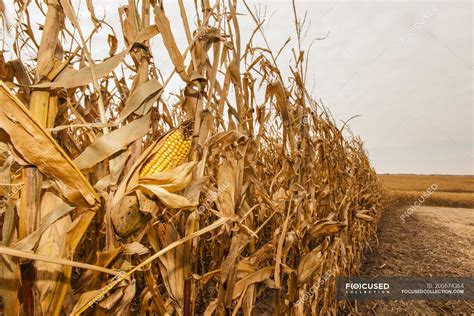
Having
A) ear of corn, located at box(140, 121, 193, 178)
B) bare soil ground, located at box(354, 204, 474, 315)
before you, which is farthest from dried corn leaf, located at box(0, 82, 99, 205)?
bare soil ground, located at box(354, 204, 474, 315)

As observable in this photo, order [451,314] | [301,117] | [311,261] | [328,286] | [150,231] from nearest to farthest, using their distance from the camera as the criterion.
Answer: [150,231], [311,261], [301,117], [328,286], [451,314]

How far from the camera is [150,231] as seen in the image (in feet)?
3.28

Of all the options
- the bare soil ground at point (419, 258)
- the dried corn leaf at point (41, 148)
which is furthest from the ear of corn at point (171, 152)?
the bare soil ground at point (419, 258)

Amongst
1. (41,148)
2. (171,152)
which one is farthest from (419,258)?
(41,148)

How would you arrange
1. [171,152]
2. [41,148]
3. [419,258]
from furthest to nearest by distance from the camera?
[419,258]
[171,152]
[41,148]

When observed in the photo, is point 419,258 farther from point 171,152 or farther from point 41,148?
point 41,148

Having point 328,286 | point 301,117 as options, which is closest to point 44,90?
point 301,117

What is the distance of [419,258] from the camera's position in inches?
195

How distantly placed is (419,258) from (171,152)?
5239 mm

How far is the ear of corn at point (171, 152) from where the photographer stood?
88 cm

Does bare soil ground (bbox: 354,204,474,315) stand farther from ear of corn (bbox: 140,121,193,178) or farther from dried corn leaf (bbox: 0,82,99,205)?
dried corn leaf (bbox: 0,82,99,205)

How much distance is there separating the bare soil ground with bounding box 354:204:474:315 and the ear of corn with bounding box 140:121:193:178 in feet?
8.65

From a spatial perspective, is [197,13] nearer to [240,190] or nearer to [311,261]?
[240,190]

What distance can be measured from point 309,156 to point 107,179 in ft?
4.05
